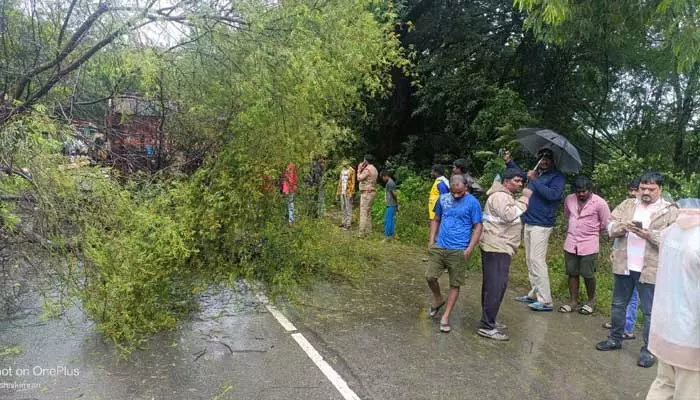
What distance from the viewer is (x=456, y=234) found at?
550cm

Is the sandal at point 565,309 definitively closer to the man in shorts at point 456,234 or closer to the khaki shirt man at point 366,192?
the man in shorts at point 456,234

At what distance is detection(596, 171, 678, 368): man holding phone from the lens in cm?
471

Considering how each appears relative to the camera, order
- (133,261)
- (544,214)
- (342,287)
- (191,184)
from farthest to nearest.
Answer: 1. (342,287)
2. (544,214)
3. (191,184)
4. (133,261)

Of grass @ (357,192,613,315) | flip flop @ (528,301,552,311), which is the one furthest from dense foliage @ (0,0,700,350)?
flip flop @ (528,301,552,311)

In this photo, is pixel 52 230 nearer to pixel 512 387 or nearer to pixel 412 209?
pixel 512 387

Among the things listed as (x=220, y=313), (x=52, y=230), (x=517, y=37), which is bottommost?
(x=220, y=313)

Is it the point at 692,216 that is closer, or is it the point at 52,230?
the point at 692,216

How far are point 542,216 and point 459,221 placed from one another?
5.16 feet

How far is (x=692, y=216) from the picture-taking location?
3.00 meters

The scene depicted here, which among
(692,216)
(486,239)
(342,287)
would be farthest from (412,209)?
(692,216)

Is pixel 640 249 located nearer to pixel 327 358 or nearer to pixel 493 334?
pixel 493 334

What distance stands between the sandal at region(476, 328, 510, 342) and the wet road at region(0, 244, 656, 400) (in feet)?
0.29

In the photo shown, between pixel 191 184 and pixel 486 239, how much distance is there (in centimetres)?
324

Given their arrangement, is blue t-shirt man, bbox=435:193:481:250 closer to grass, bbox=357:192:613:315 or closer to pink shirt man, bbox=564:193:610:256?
pink shirt man, bbox=564:193:610:256
